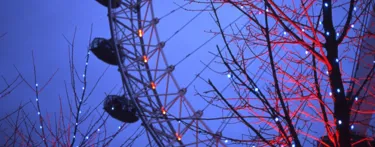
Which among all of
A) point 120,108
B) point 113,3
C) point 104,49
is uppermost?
point 113,3

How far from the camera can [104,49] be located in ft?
30.9

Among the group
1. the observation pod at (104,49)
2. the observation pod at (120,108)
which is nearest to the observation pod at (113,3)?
the observation pod at (104,49)

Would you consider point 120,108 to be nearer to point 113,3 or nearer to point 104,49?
point 104,49

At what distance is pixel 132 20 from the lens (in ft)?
32.5

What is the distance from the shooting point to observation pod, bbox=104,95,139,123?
9.10 m

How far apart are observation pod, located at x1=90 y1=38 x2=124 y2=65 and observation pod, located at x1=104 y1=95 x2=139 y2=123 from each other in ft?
2.77

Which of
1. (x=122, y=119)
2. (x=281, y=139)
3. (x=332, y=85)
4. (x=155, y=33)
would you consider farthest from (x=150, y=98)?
(x=332, y=85)

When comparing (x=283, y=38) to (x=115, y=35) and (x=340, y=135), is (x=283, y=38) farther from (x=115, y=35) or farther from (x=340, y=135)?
(x=115, y=35)

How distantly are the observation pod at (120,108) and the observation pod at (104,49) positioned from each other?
0.84 meters

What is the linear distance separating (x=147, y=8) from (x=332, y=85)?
23.4 ft

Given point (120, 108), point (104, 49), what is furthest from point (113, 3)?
point (120, 108)

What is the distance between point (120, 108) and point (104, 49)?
1.31m

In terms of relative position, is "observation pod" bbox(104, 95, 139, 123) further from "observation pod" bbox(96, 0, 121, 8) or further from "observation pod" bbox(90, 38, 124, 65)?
"observation pod" bbox(96, 0, 121, 8)

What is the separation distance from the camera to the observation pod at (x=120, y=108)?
9.10 meters
